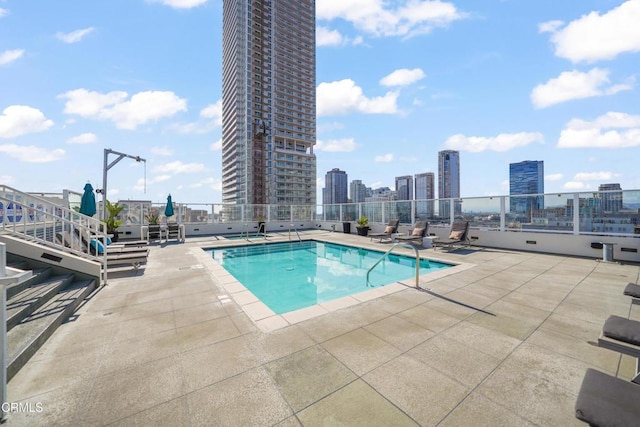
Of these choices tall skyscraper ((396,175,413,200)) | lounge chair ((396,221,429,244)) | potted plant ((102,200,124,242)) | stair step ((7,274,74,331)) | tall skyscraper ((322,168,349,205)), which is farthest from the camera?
tall skyscraper ((322,168,349,205))

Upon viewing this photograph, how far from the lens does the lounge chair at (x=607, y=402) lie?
1.28 meters

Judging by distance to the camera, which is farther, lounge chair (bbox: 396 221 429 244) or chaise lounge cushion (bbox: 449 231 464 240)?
lounge chair (bbox: 396 221 429 244)

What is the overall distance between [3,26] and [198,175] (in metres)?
48.5

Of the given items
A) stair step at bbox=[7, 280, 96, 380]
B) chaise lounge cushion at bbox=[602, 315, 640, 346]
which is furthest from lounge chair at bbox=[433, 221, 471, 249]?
stair step at bbox=[7, 280, 96, 380]

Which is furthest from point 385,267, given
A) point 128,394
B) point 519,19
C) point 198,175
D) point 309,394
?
point 198,175

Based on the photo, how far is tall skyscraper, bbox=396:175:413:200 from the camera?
274 ft

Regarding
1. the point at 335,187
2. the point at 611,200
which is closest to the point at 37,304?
the point at 611,200

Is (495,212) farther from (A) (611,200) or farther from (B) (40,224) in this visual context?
(B) (40,224)

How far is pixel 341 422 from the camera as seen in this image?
1.72m

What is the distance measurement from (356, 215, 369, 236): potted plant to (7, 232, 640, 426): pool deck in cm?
882

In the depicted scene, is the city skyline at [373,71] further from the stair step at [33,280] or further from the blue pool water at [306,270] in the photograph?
the blue pool water at [306,270]

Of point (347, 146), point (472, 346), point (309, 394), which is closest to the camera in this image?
point (309, 394)

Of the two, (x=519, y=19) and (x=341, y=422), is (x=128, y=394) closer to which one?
(x=341, y=422)

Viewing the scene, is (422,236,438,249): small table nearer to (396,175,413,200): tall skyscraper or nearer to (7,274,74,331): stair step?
(7,274,74,331): stair step
